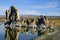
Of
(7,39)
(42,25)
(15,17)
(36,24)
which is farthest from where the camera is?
(15,17)

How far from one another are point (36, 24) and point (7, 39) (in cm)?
4998

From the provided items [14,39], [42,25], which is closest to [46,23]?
[42,25]

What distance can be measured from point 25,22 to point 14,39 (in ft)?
175

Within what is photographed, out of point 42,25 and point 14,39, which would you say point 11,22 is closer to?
point 42,25

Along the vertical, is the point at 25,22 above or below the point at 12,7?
below

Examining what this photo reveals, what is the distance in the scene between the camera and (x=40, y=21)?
8919cm

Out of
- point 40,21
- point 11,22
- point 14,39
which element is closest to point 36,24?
point 40,21

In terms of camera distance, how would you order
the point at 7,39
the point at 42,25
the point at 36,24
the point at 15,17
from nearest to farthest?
the point at 7,39 → the point at 42,25 → the point at 36,24 → the point at 15,17

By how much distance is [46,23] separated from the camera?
86875 millimetres

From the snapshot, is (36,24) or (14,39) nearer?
(14,39)

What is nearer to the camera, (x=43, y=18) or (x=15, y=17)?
(x=43, y=18)

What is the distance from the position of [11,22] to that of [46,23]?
17.4m

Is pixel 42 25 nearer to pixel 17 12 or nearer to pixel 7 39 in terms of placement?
pixel 17 12

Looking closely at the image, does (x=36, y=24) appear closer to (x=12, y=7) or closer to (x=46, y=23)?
(x=46, y=23)
